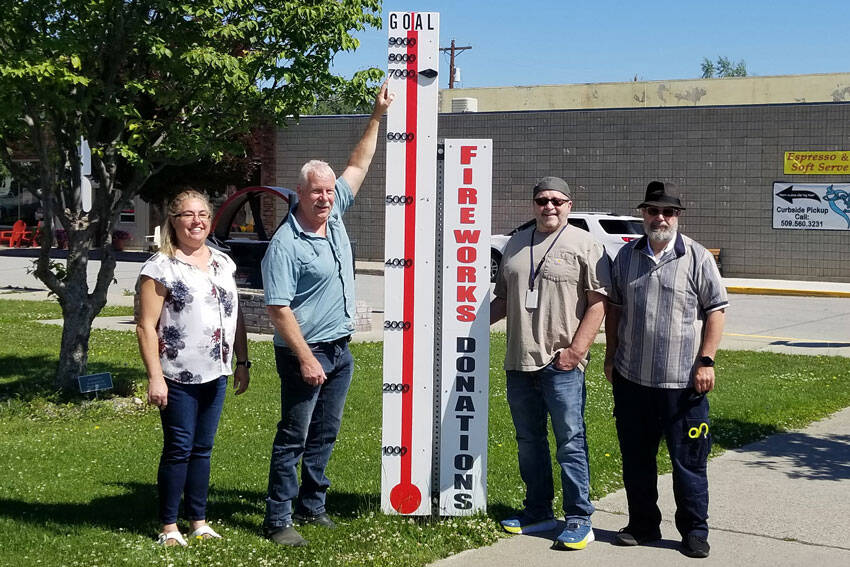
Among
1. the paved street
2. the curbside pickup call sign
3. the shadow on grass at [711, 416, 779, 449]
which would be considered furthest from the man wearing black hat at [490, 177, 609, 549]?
the curbside pickup call sign

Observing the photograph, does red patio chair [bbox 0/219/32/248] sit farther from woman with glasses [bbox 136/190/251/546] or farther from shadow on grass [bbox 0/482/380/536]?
woman with glasses [bbox 136/190/251/546]

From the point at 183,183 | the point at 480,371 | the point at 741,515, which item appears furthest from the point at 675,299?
the point at 183,183

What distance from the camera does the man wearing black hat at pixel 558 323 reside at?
5270 millimetres

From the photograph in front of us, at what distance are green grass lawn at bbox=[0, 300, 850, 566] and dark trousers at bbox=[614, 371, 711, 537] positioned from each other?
2.65 ft

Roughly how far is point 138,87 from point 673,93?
29.4 m

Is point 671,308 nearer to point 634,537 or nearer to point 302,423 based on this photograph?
point 634,537

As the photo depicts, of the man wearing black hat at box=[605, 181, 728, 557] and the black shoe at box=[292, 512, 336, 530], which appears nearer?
the man wearing black hat at box=[605, 181, 728, 557]

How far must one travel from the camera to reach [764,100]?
34.8 meters

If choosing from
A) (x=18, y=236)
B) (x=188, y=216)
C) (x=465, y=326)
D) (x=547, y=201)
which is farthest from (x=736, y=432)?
(x=18, y=236)

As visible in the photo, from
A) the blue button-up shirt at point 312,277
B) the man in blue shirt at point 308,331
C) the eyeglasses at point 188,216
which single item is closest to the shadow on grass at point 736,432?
the man in blue shirt at point 308,331

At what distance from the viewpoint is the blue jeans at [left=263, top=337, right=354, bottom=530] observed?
534cm

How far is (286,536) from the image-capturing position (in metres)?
5.32

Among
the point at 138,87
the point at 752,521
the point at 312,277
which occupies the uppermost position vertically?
the point at 138,87

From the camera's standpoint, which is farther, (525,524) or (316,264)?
(525,524)
